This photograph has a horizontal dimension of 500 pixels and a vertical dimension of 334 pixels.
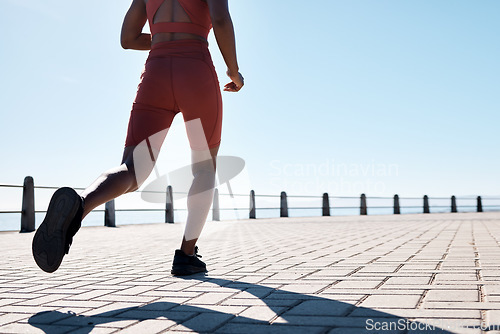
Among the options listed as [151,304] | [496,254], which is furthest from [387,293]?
[496,254]

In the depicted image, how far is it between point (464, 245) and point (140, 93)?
381cm

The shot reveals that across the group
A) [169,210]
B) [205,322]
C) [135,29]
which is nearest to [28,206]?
[169,210]

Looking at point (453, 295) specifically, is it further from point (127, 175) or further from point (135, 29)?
point (135, 29)

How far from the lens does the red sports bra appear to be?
3281mm

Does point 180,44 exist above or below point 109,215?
above

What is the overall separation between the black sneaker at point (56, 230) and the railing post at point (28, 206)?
31.3 ft

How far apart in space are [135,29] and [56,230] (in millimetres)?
1732

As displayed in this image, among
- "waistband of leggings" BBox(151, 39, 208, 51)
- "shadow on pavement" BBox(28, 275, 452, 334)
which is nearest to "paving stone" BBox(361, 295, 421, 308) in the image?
"shadow on pavement" BBox(28, 275, 452, 334)

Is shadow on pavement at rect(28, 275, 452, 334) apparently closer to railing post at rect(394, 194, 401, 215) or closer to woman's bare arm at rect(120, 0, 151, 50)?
woman's bare arm at rect(120, 0, 151, 50)

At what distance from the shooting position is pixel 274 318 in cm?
209

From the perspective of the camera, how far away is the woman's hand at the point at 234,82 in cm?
346

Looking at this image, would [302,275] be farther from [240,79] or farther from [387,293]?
[240,79]

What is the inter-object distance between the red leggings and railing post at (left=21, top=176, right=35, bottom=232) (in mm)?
9107

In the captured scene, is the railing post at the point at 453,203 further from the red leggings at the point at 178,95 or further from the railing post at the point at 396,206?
the red leggings at the point at 178,95
